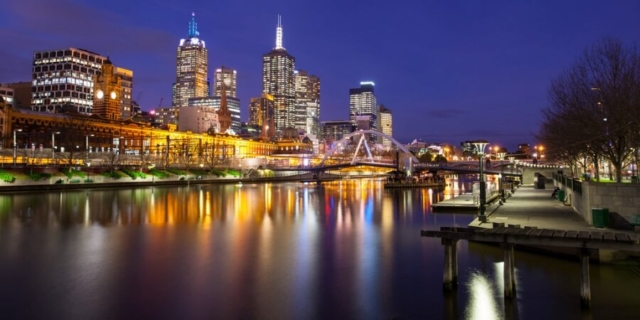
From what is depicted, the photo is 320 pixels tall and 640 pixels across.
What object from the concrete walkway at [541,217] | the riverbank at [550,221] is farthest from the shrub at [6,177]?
the riverbank at [550,221]

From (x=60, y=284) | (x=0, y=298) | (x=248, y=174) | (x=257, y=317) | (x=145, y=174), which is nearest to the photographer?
(x=257, y=317)

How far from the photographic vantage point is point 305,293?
717 inches

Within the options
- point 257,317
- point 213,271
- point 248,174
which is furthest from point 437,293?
point 248,174

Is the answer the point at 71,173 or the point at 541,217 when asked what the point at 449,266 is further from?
the point at 71,173

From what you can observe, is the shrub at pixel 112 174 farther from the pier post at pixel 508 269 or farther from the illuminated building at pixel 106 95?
the illuminated building at pixel 106 95

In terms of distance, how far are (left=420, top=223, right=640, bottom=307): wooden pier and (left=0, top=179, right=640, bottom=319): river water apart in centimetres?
78

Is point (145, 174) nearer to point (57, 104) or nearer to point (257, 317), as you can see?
→ point (257, 317)

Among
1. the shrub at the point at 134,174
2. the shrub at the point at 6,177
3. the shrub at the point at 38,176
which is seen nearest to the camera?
the shrub at the point at 6,177

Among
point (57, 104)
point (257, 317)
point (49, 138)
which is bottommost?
point (257, 317)

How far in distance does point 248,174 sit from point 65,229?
104843 mm

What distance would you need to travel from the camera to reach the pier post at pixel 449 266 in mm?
17156

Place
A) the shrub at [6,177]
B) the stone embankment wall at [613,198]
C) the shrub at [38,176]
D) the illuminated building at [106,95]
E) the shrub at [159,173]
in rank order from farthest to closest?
1. the illuminated building at [106,95]
2. the shrub at [159,173]
3. the shrub at [38,176]
4. the shrub at [6,177]
5. the stone embankment wall at [613,198]

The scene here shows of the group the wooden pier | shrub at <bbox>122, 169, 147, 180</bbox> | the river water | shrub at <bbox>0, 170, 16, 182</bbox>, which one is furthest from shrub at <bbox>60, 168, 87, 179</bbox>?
the wooden pier

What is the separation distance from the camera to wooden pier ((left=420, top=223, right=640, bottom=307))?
14930 millimetres
